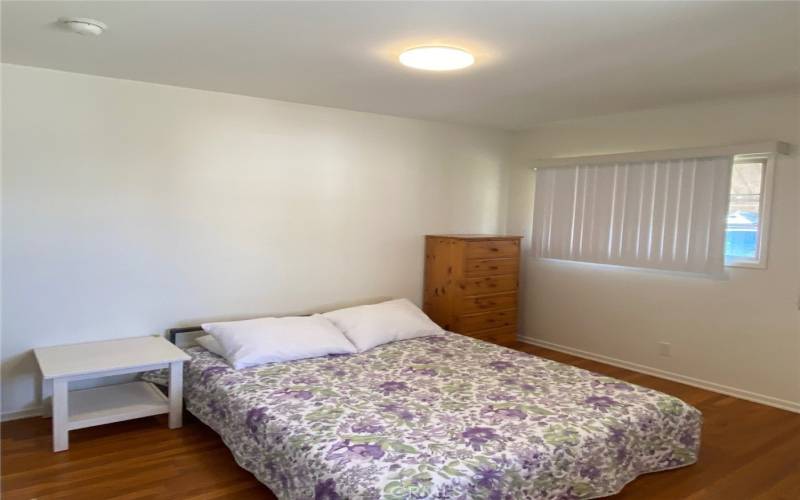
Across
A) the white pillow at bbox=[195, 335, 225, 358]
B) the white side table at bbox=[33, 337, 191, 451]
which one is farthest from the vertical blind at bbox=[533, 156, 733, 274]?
the white side table at bbox=[33, 337, 191, 451]

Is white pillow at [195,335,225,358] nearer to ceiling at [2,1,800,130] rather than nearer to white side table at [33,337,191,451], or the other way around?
white side table at [33,337,191,451]

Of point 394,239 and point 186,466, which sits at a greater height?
point 394,239

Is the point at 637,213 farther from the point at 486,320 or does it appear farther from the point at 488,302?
the point at 486,320

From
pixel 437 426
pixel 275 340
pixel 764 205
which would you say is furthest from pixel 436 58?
pixel 764 205


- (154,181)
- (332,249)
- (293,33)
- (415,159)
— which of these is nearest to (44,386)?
(154,181)

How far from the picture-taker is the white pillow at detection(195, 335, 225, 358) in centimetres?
332

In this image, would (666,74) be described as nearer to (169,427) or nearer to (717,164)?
(717,164)

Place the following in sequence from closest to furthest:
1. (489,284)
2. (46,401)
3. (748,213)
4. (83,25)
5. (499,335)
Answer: (83,25) < (46,401) < (748,213) < (489,284) < (499,335)

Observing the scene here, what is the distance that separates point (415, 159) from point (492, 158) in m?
0.93

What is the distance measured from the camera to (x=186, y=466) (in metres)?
2.65

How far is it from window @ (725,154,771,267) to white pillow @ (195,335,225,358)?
138 inches

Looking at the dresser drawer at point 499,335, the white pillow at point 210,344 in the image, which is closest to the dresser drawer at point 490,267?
the dresser drawer at point 499,335

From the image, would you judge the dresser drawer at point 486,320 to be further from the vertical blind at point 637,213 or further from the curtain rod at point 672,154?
the curtain rod at point 672,154

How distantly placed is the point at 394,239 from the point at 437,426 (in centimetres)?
242
